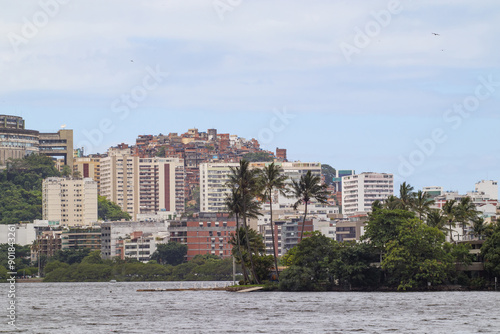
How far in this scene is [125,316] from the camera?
3930 inches

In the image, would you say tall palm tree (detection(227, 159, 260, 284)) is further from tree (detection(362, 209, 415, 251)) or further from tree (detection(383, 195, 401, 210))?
tree (detection(383, 195, 401, 210))

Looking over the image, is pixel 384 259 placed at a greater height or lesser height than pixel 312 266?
greater

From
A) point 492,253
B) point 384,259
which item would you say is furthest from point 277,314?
point 492,253

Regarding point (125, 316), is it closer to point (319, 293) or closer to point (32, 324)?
point (32, 324)

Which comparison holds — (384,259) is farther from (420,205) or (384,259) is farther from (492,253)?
(420,205)

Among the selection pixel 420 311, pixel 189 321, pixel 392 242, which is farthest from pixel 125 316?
pixel 392 242

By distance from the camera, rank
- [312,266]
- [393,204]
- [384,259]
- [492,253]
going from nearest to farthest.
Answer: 1. [492,253]
2. [384,259]
3. [312,266]
4. [393,204]

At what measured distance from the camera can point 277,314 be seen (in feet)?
315

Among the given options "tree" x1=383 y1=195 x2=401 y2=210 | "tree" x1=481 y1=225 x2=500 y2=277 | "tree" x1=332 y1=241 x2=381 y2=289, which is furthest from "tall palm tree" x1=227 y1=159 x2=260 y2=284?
"tree" x1=481 y1=225 x2=500 y2=277

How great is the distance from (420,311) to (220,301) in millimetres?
29896

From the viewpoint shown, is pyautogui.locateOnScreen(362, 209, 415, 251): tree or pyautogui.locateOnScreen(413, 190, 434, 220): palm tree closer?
pyautogui.locateOnScreen(362, 209, 415, 251): tree

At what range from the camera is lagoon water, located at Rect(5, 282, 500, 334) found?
83.4 m

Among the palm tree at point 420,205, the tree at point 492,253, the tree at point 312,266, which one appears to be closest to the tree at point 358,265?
the tree at point 312,266

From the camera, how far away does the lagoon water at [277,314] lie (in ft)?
274
